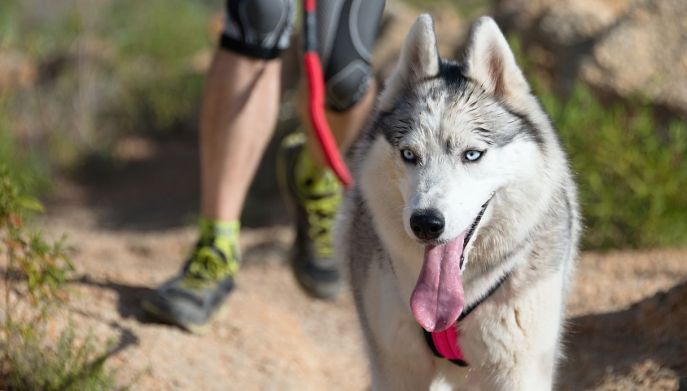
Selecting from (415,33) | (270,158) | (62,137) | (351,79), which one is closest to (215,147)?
(351,79)

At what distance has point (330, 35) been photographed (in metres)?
3.81

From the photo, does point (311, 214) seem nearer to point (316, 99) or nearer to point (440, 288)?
point (316, 99)

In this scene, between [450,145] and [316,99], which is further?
[316,99]

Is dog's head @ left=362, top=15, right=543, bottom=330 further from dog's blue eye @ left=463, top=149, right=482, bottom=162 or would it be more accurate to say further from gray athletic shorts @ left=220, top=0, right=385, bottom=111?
gray athletic shorts @ left=220, top=0, right=385, bottom=111

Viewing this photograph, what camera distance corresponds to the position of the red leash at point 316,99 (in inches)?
129

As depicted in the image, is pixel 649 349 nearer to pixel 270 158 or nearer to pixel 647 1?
pixel 647 1

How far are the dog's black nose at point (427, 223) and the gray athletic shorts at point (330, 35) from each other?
1462 millimetres

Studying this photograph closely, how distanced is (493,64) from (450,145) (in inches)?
13.0

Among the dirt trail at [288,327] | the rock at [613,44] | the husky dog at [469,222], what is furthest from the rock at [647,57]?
the husky dog at [469,222]

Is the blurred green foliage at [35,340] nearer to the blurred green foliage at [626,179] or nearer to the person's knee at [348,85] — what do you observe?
the person's knee at [348,85]

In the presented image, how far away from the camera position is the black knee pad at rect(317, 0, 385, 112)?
12.4 feet

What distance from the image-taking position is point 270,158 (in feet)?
27.4

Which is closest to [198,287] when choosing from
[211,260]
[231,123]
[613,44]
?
[211,260]

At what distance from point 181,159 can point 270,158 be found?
50.9 inches
